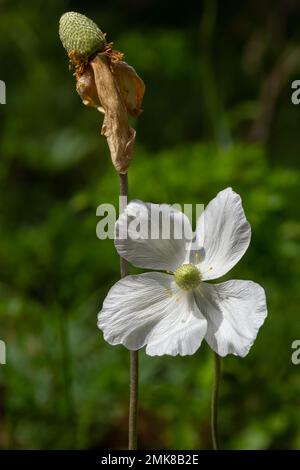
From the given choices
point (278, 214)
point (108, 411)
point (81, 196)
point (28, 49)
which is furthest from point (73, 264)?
point (28, 49)

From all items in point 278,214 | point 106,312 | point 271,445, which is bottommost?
point 271,445

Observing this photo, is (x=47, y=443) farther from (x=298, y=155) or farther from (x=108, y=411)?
(x=298, y=155)

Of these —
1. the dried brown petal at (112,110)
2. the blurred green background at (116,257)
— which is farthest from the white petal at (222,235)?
the blurred green background at (116,257)

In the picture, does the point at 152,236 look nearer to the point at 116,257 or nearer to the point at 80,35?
the point at 80,35
